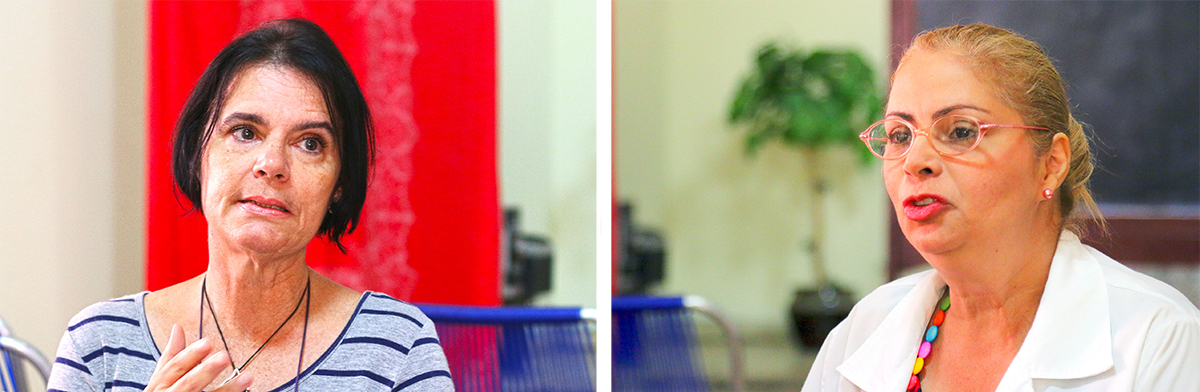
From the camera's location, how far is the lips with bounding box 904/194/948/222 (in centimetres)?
112

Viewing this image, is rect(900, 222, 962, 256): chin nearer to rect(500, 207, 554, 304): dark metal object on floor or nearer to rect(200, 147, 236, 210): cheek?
rect(500, 207, 554, 304): dark metal object on floor

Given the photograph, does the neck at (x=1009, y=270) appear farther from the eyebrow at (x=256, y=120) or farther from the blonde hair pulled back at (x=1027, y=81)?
the eyebrow at (x=256, y=120)

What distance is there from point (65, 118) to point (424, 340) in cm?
73

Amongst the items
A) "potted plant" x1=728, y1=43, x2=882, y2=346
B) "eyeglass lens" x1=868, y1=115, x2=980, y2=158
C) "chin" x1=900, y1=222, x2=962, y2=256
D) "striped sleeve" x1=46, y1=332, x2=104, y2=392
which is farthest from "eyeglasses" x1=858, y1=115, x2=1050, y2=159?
"potted plant" x1=728, y1=43, x2=882, y2=346

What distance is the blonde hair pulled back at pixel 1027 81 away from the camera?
3.64 feet

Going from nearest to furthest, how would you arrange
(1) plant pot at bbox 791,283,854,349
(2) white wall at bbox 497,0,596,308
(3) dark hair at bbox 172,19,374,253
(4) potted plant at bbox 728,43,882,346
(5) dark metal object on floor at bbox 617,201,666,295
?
1. (3) dark hair at bbox 172,19,374,253
2. (2) white wall at bbox 497,0,596,308
3. (5) dark metal object on floor at bbox 617,201,666,295
4. (1) plant pot at bbox 791,283,854,349
5. (4) potted plant at bbox 728,43,882,346

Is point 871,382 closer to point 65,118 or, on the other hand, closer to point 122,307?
point 122,307

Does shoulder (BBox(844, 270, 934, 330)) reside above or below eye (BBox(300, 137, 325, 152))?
below

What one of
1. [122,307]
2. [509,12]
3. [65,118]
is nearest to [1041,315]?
[509,12]

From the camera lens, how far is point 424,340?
1.33m

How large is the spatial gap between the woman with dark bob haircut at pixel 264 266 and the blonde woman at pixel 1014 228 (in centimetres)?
81

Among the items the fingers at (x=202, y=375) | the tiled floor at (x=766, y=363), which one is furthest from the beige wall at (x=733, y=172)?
the fingers at (x=202, y=375)

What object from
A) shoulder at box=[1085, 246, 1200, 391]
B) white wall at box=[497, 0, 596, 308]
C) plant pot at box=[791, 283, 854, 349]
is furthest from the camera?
plant pot at box=[791, 283, 854, 349]

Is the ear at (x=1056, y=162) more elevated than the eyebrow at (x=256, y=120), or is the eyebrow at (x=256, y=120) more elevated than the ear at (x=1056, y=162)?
the eyebrow at (x=256, y=120)
